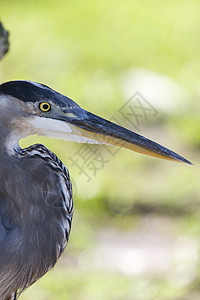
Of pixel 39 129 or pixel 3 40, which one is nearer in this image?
pixel 39 129

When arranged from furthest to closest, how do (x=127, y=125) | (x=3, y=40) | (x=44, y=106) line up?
(x=127, y=125)
(x=3, y=40)
(x=44, y=106)

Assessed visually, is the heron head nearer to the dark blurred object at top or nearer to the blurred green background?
the dark blurred object at top

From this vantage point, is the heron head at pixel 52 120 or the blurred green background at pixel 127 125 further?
the blurred green background at pixel 127 125

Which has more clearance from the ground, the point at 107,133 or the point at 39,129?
the point at 107,133

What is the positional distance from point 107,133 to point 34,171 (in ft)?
1.05

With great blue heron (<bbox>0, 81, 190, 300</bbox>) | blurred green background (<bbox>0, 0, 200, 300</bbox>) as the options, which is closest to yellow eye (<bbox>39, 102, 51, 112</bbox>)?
great blue heron (<bbox>0, 81, 190, 300</bbox>)

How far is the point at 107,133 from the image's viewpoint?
7.43 feet

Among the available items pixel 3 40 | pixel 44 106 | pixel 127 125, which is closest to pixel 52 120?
pixel 44 106

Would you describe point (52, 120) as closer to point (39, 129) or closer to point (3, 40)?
point (39, 129)

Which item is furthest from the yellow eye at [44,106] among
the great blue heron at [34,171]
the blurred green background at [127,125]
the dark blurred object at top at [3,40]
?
the blurred green background at [127,125]

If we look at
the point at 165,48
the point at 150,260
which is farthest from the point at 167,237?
the point at 165,48

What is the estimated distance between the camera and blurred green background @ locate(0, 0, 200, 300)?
3.72 m

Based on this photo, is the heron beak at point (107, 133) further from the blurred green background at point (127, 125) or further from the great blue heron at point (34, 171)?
the blurred green background at point (127, 125)

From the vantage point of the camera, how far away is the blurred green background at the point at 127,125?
12.2ft
